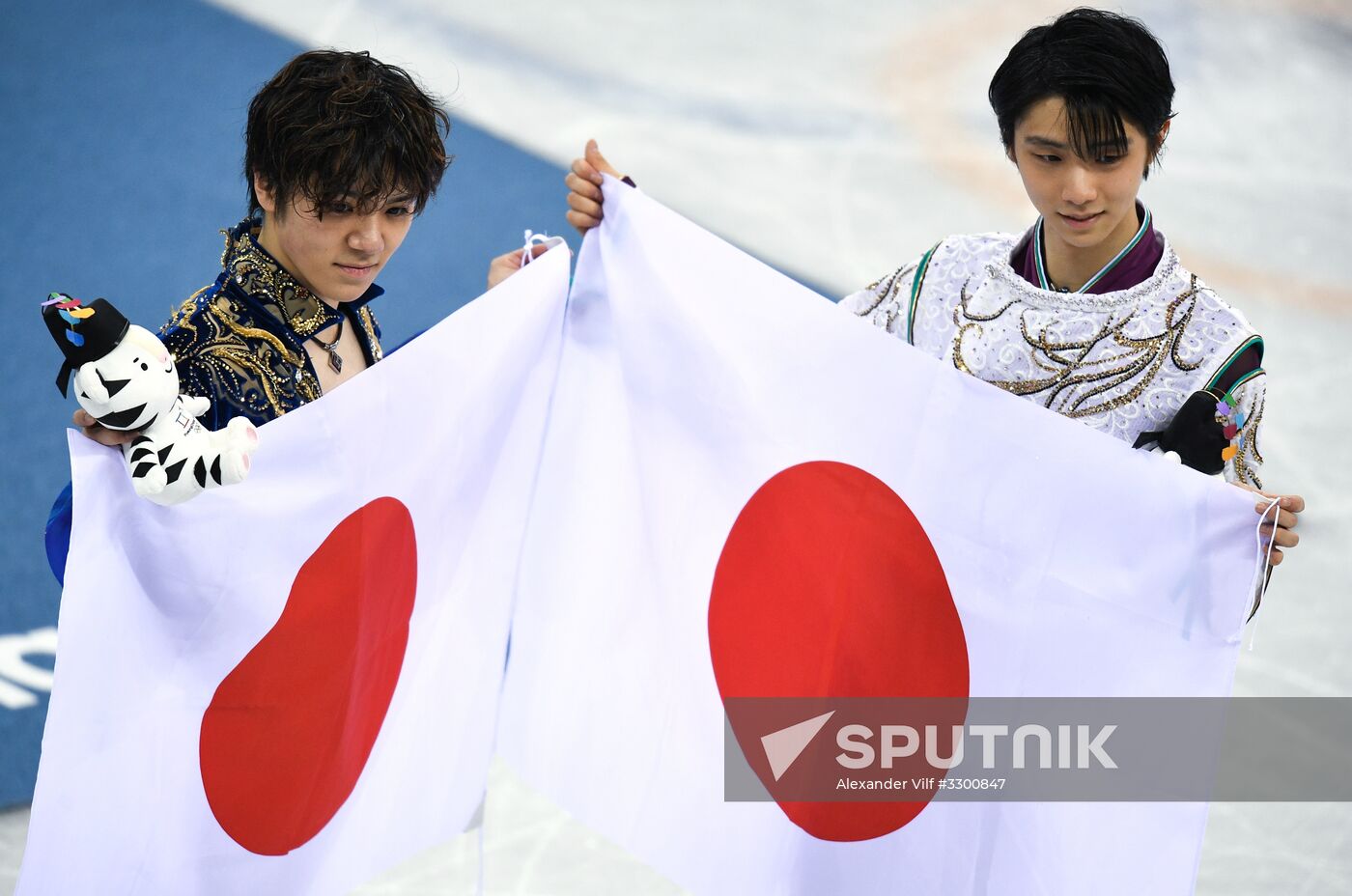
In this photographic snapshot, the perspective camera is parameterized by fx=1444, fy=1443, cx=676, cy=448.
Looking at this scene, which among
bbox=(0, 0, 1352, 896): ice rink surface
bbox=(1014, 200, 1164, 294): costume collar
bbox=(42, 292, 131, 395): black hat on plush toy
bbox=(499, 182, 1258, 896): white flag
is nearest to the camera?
bbox=(42, 292, 131, 395): black hat on plush toy

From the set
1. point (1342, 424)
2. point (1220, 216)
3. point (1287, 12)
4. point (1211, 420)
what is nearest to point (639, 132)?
point (1220, 216)

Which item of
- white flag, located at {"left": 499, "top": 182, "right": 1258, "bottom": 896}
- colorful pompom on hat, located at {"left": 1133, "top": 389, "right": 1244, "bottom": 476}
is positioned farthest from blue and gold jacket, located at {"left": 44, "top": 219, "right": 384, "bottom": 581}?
colorful pompom on hat, located at {"left": 1133, "top": 389, "right": 1244, "bottom": 476}

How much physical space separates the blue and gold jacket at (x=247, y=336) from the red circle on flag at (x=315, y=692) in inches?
6.1

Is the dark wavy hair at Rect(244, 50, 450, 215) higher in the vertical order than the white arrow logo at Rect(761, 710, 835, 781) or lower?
higher

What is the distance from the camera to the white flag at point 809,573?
1.37m

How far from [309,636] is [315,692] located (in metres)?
0.06

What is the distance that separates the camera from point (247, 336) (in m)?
1.36

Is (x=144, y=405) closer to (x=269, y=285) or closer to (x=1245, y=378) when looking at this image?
(x=269, y=285)

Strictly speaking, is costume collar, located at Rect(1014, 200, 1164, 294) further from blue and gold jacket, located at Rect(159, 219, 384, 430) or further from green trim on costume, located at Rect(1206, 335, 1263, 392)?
blue and gold jacket, located at Rect(159, 219, 384, 430)

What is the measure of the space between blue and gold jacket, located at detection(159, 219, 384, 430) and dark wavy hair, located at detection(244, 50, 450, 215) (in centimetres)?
7

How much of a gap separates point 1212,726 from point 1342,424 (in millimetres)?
2287

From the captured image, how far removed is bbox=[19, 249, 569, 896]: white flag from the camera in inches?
49.4

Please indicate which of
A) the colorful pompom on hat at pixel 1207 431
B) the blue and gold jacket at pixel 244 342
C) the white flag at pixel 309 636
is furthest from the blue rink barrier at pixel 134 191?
the colorful pompom on hat at pixel 1207 431

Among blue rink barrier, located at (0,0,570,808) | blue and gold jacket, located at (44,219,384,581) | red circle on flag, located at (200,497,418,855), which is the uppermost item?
blue rink barrier, located at (0,0,570,808)
